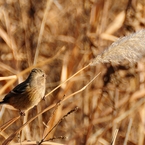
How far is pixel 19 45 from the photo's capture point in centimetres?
331

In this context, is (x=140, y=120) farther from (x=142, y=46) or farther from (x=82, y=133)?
(x=142, y=46)

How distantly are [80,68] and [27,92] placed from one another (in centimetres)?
38

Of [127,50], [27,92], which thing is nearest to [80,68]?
[27,92]

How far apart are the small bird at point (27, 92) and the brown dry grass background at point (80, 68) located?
80mm

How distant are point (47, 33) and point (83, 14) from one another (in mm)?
465

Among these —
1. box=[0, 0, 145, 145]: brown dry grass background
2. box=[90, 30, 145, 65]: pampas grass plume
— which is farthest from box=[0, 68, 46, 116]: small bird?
box=[90, 30, 145, 65]: pampas grass plume

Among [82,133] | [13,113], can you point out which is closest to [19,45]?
[13,113]

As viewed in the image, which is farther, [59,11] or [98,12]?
[59,11]

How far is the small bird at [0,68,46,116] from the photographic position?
2.29m

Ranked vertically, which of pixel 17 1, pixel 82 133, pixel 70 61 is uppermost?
pixel 17 1

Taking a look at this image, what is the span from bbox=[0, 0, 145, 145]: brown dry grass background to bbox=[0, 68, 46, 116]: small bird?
0.08 meters

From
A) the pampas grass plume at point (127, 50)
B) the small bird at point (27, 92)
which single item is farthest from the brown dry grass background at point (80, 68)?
the pampas grass plume at point (127, 50)

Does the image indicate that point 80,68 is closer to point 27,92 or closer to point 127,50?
point 27,92

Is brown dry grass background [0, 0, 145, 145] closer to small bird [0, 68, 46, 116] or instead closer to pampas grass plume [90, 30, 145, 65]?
small bird [0, 68, 46, 116]
